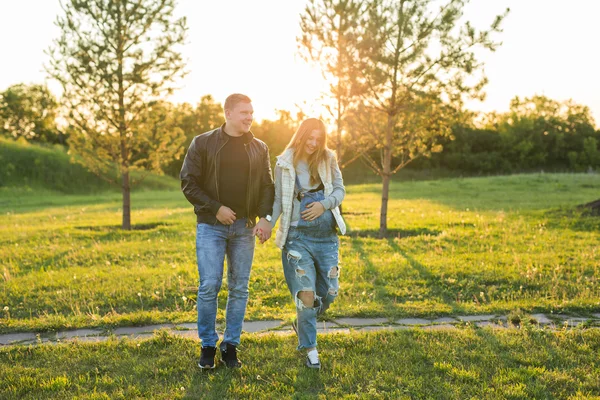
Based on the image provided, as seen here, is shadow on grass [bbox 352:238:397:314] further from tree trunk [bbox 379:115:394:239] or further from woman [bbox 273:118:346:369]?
tree trunk [bbox 379:115:394:239]

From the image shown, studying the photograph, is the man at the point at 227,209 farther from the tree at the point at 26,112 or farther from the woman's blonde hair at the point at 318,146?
the tree at the point at 26,112

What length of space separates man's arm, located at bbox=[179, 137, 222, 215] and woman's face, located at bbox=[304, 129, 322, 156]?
963 mm

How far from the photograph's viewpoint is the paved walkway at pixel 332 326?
5516 millimetres

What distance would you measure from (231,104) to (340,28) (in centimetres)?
1007

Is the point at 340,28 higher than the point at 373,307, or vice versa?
the point at 340,28

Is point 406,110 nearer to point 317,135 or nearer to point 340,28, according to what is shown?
point 340,28

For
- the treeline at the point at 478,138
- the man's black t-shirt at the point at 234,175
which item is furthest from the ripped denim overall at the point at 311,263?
the treeline at the point at 478,138

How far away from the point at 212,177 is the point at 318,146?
1026 mm

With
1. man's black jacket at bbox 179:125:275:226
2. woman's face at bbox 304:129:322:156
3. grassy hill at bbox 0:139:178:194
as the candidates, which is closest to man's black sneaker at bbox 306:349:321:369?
man's black jacket at bbox 179:125:275:226

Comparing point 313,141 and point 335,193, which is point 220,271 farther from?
point 313,141

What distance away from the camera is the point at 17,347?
16.6 feet

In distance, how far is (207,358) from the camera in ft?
14.9

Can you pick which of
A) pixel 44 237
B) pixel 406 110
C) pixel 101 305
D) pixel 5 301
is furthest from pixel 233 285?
pixel 44 237

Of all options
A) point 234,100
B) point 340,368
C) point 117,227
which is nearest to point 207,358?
point 340,368
